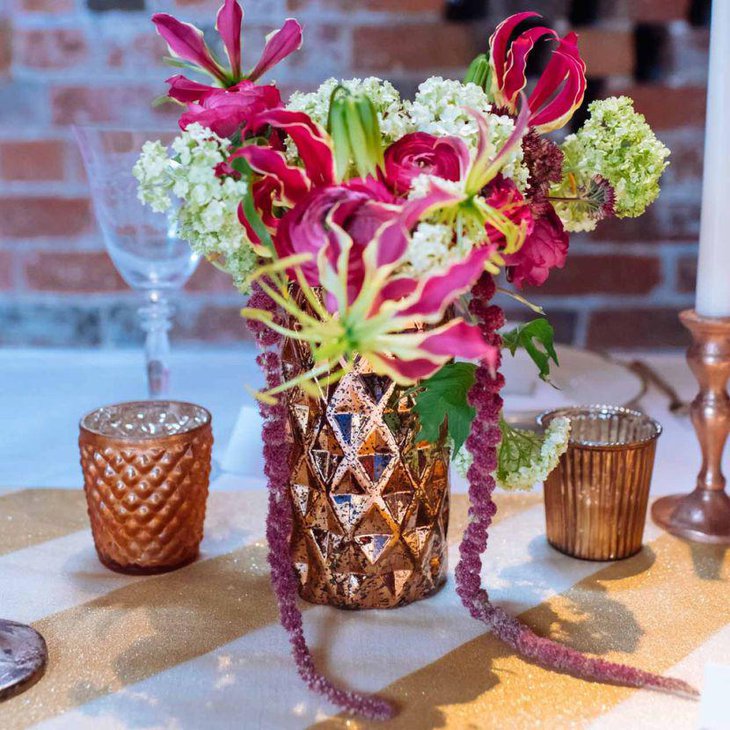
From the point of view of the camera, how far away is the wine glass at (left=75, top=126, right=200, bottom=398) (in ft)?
2.63

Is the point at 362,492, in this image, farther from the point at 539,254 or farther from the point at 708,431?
the point at 708,431

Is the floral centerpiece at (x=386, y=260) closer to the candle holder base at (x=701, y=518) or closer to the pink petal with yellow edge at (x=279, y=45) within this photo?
the pink petal with yellow edge at (x=279, y=45)

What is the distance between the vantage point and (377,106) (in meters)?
0.54

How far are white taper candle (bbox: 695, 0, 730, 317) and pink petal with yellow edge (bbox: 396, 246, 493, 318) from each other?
0.35 meters

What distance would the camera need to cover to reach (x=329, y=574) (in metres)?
0.61

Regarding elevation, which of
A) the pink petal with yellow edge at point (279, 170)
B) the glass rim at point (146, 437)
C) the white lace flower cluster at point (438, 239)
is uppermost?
the pink petal with yellow edge at point (279, 170)

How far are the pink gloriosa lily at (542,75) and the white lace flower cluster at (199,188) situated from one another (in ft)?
0.55

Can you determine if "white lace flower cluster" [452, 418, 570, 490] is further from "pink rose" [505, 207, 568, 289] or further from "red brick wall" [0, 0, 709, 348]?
"red brick wall" [0, 0, 709, 348]

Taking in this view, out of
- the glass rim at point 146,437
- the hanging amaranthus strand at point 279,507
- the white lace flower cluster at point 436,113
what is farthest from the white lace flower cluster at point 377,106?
the glass rim at point 146,437

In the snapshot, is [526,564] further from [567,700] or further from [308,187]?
[308,187]

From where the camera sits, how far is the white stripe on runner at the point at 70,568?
62 cm

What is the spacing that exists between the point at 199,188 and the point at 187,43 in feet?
0.39

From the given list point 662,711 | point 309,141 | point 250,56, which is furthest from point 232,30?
point 250,56

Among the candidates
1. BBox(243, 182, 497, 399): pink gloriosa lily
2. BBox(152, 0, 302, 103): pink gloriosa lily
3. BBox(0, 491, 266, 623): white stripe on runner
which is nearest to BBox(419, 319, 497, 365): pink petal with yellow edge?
BBox(243, 182, 497, 399): pink gloriosa lily
